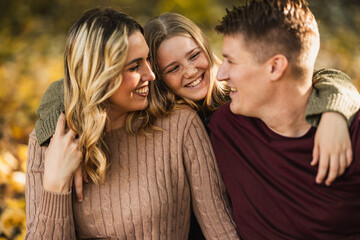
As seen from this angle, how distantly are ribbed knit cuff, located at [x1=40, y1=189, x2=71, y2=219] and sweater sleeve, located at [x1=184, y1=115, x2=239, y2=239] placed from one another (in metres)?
0.61

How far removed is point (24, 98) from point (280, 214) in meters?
3.47

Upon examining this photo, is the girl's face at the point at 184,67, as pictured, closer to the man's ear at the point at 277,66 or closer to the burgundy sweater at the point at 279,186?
the burgundy sweater at the point at 279,186

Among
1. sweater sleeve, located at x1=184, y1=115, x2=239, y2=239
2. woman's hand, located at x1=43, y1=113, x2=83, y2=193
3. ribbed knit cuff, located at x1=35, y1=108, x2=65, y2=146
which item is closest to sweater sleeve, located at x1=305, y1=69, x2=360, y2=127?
sweater sleeve, located at x1=184, y1=115, x2=239, y2=239

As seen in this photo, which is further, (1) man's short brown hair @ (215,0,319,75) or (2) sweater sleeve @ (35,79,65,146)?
(2) sweater sleeve @ (35,79,65,146)

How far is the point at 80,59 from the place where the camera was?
1.84 metres

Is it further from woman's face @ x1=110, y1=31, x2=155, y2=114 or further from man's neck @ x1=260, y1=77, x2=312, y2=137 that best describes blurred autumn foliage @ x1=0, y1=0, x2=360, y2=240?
man's neck @ x1=260, y1=77, x2=312, y2=137

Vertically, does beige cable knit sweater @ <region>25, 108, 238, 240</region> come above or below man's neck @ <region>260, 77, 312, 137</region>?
below

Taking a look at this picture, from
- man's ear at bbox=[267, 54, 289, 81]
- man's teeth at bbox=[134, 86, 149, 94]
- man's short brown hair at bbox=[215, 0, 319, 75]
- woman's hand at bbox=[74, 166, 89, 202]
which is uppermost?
man's short brown hair at bbox=[215, 0, 319, 75]

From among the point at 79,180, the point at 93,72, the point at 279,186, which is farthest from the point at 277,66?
the point at 79,180

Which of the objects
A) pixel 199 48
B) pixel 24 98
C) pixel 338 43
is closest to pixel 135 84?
pixel 199 48

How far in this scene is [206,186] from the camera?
2006mm

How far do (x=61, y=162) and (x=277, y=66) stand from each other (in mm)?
1069

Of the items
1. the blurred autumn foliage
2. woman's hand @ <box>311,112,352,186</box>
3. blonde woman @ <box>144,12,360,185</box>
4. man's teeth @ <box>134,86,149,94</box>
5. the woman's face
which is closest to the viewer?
woman's hand @ <box>311,112,352,186</box>

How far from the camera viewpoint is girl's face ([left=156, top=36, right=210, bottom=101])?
2.17 m
